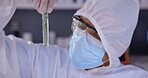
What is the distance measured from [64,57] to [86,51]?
13cm

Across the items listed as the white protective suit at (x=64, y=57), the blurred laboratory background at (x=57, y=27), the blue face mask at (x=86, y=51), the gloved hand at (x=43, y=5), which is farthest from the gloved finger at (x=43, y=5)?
the blurred laboratory background at (x=57, y=27)

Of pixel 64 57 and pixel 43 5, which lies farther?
pixel 64 57

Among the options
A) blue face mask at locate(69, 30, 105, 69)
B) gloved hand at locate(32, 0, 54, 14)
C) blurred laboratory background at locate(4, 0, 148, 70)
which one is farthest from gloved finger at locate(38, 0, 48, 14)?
blurred laboratory background at locate(4, 0, 148, 70)

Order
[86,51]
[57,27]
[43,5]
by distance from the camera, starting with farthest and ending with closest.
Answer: [57,27] < [86,51] < [43,5]

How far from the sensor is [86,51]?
1.19 meters

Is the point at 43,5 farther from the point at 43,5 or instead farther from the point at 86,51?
the point at 86,51

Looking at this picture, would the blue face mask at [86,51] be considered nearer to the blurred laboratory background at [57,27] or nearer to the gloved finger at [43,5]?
the gloved finger at [43,5]

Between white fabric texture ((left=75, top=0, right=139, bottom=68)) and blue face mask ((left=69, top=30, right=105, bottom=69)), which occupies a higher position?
white fabric texture ((left=75, top=0, right=139, bottom=68))

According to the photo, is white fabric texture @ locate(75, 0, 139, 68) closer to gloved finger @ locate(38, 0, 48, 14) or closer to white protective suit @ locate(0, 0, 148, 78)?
white protective suit @ locate(0, 0, 148, 78)

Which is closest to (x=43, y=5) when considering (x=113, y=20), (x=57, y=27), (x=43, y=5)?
(x=43, y=5)

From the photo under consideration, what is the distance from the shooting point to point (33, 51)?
1.17m

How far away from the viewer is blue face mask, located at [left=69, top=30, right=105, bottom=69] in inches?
46.3

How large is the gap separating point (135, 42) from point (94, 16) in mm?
1397

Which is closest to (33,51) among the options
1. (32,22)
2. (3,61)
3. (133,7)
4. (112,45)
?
(3,61)
